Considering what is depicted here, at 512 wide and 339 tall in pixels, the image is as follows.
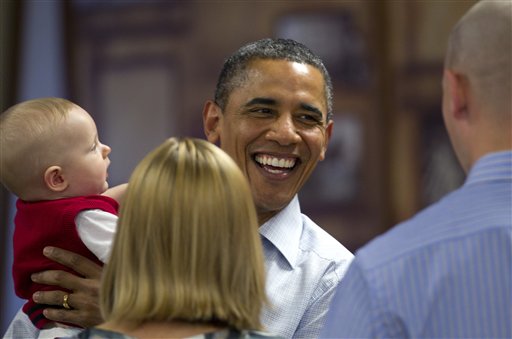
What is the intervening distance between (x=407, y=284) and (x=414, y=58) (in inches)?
126

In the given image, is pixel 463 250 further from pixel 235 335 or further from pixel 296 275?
pixel 296 275

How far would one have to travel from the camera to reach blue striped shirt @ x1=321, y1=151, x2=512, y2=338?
1747mm

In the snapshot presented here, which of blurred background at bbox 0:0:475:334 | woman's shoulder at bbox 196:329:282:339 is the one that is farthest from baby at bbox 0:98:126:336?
blurred background at bbox 0:0:475:334

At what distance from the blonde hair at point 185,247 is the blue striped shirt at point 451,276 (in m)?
0.20

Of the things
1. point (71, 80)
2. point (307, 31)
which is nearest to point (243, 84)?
point (307, 31)

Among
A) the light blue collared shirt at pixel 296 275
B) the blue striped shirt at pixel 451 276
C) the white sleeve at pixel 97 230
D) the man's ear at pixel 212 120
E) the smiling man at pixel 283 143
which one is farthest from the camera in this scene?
the man's ear at pixel 212 120

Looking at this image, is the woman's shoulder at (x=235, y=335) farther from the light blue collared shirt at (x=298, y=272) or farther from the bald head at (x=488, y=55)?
the light blue collared shirt at (x=298, y=272)

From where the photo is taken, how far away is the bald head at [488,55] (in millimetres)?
1816

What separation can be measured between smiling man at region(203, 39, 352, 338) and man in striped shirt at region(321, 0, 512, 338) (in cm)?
92

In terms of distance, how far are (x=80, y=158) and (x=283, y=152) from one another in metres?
0.61

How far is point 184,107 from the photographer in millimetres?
4844

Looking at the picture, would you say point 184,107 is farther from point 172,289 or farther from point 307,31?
point 172,289

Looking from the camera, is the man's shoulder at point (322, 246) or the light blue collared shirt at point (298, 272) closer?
the light blue collared shirt at point (298, 272)

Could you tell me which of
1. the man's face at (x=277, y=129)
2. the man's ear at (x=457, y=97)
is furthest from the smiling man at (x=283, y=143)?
the man's ear at (x=457, y=97)
